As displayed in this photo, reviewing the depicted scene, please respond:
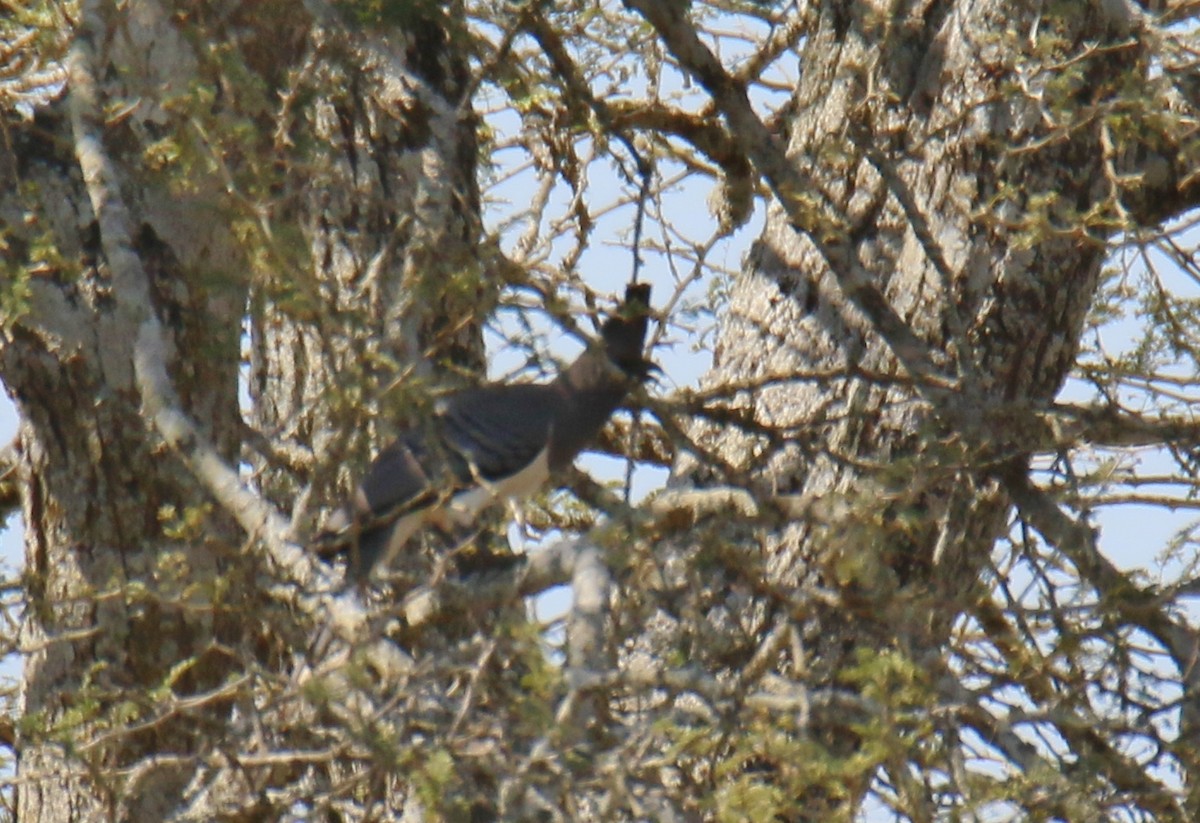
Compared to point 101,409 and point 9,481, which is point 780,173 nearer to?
point 101,409

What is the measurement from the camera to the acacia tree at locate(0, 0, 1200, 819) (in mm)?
2904

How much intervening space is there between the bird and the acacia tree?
0.16 metres

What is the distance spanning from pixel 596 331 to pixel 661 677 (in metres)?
1.76

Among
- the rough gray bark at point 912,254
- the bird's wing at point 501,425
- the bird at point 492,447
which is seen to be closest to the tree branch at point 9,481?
the bird at point 492,447

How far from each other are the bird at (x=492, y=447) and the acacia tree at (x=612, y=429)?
16 cm

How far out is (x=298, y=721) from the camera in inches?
125

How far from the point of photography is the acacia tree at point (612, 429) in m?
2.90

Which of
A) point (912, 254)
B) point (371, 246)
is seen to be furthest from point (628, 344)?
point (912, 254)

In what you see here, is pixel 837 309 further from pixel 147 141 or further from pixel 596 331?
pixel 147 141

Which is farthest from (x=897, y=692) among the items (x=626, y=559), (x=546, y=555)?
(x=546, y=555)

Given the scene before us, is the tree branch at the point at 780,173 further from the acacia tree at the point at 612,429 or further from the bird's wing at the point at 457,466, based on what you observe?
the bird's wing at the point at 457,466

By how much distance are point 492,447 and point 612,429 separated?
48.3 inches

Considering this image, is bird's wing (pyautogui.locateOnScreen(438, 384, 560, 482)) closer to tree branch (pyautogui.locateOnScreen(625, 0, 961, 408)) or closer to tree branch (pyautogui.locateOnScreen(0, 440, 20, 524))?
tree branch (pyautogui.locateOnScreen(625, 0, 961, 408))

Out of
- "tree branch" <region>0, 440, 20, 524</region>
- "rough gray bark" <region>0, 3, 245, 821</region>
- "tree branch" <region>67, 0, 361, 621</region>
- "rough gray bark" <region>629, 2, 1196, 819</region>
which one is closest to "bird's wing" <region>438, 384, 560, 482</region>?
"rough gray bark" <region>629, 2, 1196, 819</region>
